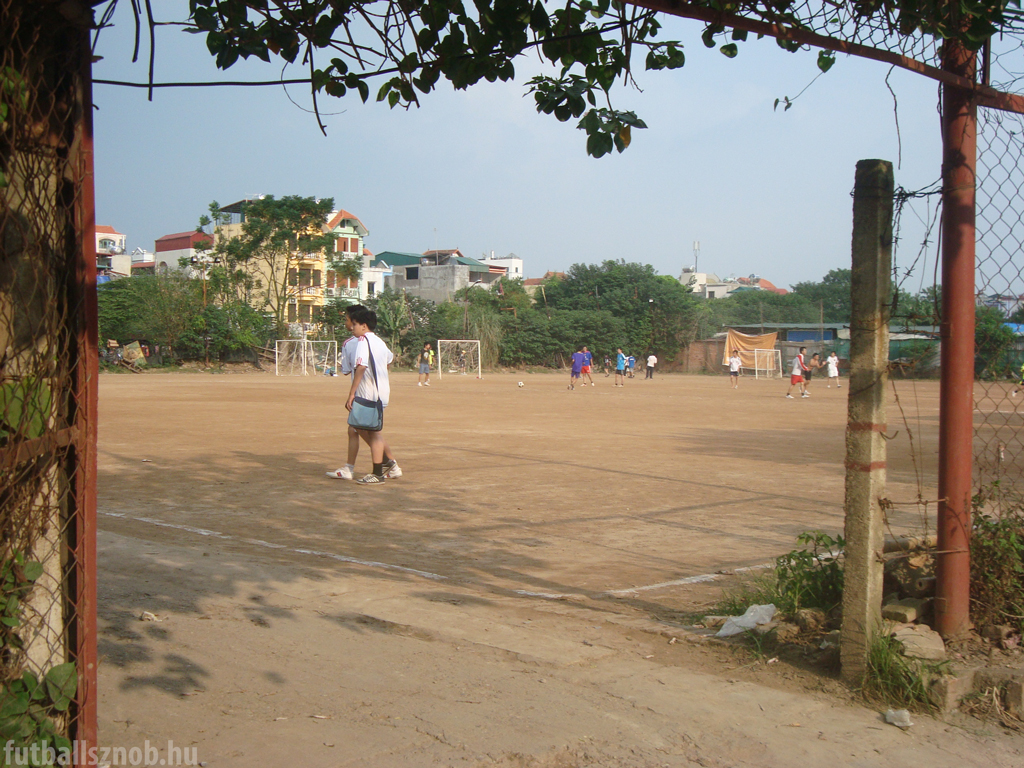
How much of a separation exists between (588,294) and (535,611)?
224 ft

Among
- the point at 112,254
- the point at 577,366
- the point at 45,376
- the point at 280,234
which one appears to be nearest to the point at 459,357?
the point at 280,234

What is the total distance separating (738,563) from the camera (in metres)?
6.50

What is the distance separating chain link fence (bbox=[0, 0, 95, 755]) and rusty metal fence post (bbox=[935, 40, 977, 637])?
3557 millimetres

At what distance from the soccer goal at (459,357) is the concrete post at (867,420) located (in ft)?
168

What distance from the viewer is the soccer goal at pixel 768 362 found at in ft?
176

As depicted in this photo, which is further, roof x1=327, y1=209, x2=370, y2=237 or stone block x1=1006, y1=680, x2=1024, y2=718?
roof x1=327, y1=209, x2=370, y2=237

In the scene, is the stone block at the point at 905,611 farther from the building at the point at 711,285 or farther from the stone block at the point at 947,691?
the building at the point at 711,285

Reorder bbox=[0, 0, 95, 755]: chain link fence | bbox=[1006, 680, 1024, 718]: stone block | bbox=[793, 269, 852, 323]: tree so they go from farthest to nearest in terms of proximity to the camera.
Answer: bbox=[793, 269, 852, 323]: tree, bbox=[1006, 680, 1024, 718]: stone block, bbox=[0, 0, 95, 755]: chain link fence

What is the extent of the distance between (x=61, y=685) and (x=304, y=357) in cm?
5057

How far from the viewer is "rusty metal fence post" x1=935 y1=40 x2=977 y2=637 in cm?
400

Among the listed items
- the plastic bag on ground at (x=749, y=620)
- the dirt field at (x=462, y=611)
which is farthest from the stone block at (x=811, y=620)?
the dirt field at (x=462, y=611)

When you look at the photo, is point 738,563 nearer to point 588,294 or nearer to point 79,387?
point 79,387

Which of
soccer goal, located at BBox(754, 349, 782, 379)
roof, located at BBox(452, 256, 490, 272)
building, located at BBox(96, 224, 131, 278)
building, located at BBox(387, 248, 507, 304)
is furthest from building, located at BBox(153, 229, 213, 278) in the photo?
soccer goal, located at BBox(754, 349, 782, 379)

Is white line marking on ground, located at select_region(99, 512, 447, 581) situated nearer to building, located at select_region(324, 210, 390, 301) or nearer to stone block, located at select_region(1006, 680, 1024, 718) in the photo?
stone block, located at select_region(1006, 680, 1024, 718)
